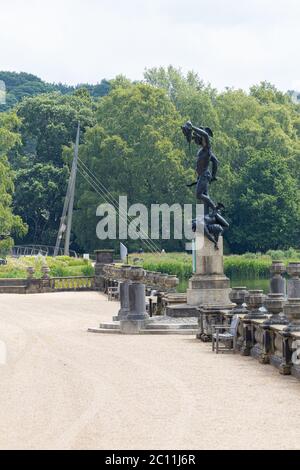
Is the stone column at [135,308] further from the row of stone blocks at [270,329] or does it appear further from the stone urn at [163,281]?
the stone urn at [163,281]

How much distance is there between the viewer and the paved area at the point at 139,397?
13070mm

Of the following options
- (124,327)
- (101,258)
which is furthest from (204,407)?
(101,258)

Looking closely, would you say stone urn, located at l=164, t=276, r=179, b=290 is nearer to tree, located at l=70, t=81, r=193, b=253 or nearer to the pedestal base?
the pedestal base

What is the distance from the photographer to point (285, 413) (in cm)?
1480

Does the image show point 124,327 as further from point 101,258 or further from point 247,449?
point 101,258

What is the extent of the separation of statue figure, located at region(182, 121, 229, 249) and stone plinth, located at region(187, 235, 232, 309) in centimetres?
28

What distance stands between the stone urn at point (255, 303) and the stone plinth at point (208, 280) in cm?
763

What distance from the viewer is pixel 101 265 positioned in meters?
56.9

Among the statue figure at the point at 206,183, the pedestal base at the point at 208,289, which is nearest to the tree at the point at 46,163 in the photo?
the statue figure at the point at 206,183

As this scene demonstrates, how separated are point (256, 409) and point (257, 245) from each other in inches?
2779

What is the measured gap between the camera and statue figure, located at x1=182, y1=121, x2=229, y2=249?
1258 inches

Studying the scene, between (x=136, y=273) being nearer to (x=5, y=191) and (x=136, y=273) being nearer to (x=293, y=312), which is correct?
(x=293, y=312)

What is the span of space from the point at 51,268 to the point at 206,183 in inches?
1244

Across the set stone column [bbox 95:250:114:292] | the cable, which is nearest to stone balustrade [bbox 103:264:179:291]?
stone column [bbox 95:250:114:292]
